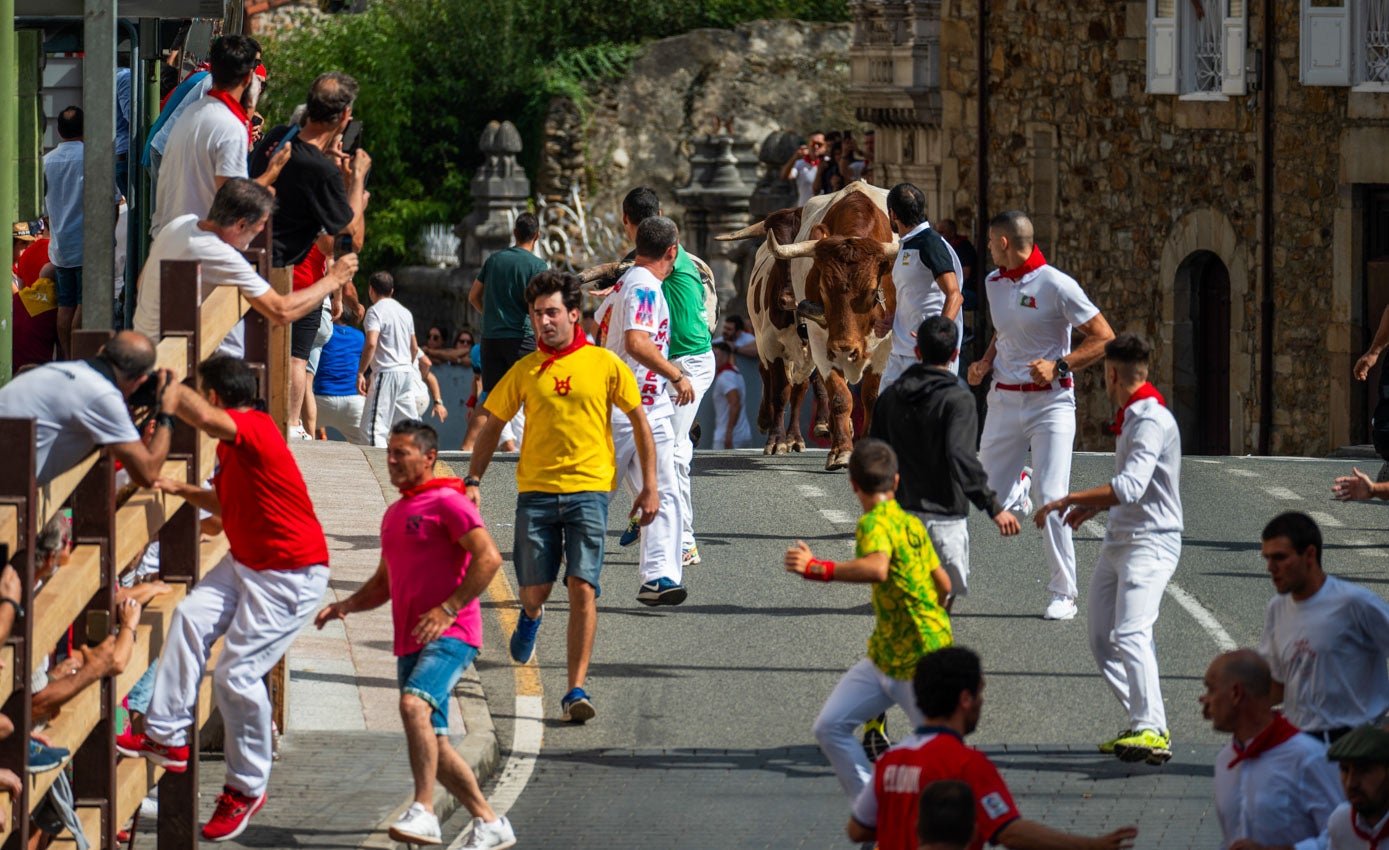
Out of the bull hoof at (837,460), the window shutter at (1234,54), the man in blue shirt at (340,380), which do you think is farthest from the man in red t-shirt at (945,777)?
the window shutter at (1234,54)

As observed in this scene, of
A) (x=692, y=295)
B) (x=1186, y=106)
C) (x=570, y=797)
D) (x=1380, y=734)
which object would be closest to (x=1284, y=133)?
(x=1186, y=106)

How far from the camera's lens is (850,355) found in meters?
18.2

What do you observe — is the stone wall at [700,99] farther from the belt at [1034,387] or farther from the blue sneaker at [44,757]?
the blue sneaker at [44,757]

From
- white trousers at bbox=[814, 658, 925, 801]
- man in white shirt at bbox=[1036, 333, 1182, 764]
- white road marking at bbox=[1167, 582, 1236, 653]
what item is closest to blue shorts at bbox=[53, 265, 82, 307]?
man in white shirt at bbox=[1036, 333, 1182, 764]

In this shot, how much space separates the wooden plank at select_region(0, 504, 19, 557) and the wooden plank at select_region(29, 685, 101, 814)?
0.78 metres

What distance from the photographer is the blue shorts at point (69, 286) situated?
12.7m

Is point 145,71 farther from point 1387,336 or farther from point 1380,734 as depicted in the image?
point 1380,734

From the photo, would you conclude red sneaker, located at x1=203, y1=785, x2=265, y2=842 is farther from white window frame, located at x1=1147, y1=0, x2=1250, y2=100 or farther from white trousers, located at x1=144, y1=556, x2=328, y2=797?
white window frame, located at x1=1147, y1=0, x2=1250, y2=100

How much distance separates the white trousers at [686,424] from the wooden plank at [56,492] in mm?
5625

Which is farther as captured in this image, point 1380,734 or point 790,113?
point 790,113

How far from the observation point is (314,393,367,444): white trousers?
20344mm

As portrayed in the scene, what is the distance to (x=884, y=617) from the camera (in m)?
9.31

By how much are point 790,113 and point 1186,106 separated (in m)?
19.9

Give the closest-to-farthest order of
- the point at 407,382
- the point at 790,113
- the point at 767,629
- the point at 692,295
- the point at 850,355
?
the point at 767,629 → the point at 692,295 → the point at 850,355 → the point at 407,382 → the point at 790,113
